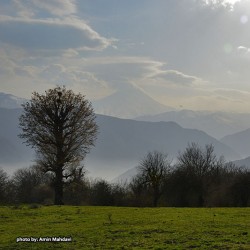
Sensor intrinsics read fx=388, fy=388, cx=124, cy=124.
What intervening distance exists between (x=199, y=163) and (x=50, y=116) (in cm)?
7385

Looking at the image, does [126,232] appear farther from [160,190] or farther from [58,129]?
[160,190]

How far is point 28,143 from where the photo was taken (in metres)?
55.9

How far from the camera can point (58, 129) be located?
183 feet

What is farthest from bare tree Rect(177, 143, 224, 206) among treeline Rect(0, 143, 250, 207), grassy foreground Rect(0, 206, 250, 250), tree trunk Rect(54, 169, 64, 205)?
grassy foreground Rect(0, 206, 250, 250)

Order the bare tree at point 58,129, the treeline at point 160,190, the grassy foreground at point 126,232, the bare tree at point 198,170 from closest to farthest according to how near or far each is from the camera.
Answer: the grassy foreground at point 126,232, the bare tree at point 58,129, the treeline at point 160,190, the bare tree at point 198,170

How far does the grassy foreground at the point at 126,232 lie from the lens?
1967 cm

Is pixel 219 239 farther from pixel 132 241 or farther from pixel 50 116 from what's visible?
pixel 50 116

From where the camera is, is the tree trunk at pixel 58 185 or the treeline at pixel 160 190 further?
the treeline at pixel 160 190

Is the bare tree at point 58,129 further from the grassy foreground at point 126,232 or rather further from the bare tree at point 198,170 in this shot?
the bare tree at point 198,170

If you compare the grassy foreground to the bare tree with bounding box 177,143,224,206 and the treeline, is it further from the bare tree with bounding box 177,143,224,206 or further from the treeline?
the bare tree with bounding box 177,143,224,206

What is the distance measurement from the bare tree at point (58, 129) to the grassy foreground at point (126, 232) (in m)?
21.3

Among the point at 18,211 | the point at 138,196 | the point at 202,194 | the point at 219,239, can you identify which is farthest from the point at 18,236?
the point at 202,194

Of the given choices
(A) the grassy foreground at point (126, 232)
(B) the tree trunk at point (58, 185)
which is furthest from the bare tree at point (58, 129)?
(A) the grassy foreground at point (126, 232)

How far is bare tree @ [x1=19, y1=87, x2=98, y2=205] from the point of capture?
182 feet
